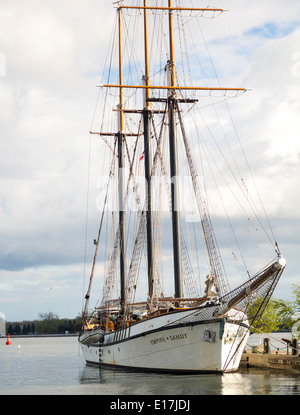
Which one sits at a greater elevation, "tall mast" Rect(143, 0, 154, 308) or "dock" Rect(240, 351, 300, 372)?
"tall mast" Rect(143, 0, 154, 308)

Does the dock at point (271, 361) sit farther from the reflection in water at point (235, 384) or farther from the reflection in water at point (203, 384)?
the reflection in water at point (235, 384)

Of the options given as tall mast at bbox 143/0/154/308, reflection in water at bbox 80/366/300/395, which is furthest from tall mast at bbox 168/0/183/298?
reflection in water at bbox 80/366/300/395

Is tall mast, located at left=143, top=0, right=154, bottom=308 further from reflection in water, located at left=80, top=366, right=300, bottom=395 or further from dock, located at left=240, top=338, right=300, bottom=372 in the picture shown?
dock, located at left=240, top=338, right=300, bottom=372

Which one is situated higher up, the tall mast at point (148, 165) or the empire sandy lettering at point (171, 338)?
the tall mast at point (148, 165)

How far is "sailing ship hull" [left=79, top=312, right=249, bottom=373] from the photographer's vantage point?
4569cm

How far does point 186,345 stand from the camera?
153 feet

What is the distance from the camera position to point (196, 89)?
58.3 metres

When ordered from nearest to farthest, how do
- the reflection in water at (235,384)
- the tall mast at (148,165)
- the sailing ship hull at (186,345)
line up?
the reflection in water at (235,384) → the sailing ship hull at (186,345) → the tall mast at (148,165)

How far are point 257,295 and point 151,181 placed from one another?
17.5 m

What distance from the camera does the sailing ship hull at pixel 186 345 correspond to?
45688 mm

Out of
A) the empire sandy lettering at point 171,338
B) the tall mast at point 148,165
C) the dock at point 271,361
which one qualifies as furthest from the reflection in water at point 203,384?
the tall mast at point 148,165

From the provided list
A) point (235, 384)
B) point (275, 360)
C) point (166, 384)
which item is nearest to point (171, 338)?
point (166, 384)

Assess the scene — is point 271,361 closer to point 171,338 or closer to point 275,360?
point 275,360
